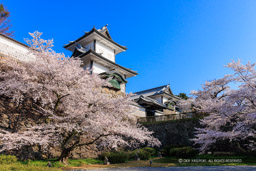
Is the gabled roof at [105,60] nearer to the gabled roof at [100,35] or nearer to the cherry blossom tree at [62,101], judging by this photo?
the gabled roof at [100,35]

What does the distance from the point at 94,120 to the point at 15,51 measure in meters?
8.01

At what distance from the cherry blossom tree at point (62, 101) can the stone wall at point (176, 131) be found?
9.35 meters

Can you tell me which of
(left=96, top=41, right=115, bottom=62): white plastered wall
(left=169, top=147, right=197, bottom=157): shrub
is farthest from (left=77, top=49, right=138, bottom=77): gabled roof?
(left=169, top=147, right=197, bottom=157): shrub

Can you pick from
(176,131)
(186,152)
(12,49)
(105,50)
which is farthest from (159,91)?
(12,49)

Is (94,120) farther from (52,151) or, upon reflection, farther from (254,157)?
(254,157)

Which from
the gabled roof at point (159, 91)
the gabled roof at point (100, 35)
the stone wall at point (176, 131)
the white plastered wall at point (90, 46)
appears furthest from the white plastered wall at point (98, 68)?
the stone wall at point (176, 131)

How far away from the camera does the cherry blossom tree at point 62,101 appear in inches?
395

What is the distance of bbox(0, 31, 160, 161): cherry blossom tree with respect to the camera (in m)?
10.0

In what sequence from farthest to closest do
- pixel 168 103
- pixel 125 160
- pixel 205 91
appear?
pixel 168 103 → pixel 205 91 → pixel 125 160

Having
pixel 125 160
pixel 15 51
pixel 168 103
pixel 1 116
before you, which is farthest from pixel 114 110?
pixel 168 103

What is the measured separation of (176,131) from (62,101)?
12769 mm

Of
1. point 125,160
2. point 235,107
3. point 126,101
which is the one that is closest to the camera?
point 235,107

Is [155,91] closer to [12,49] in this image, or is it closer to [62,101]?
[62,101]

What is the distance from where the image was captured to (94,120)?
1016 centimetres
